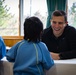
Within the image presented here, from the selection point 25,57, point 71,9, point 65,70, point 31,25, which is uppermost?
point 71,9

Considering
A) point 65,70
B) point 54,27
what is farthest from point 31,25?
point 54,27

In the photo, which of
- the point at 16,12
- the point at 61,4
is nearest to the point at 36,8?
the point at 16,12

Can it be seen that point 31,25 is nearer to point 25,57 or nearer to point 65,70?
point 25,57

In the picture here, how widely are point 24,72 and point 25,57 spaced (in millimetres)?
111

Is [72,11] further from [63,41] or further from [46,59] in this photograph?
[46,59]

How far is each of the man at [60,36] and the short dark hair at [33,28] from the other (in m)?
0.49

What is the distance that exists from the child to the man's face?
1.79 feet

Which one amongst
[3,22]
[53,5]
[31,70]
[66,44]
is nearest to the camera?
[31,70]

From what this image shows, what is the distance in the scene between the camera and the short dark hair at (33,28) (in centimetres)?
131

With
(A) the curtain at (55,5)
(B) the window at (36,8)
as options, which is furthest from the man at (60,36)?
(B) the window at (36,8)

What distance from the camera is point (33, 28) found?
4.31 feet

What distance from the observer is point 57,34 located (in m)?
1.94

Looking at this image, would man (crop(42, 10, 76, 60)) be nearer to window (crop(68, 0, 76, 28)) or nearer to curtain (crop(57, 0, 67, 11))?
curtain (crop(57, 0, 67, 11))

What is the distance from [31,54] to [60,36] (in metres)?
0.70
